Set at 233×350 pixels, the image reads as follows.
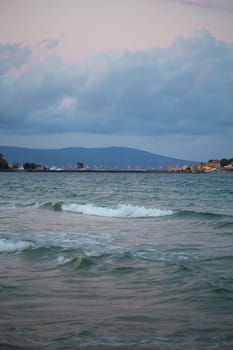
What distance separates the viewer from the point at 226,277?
11.5 metres

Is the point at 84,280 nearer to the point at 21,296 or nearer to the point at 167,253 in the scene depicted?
the point at 21,296

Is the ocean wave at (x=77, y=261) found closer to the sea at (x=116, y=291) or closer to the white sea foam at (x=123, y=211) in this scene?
the sea at (x=116, y=291)

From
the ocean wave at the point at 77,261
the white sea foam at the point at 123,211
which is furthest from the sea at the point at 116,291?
the white sea foam at the point at 123,211

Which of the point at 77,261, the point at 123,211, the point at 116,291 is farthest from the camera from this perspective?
the point at 123,211

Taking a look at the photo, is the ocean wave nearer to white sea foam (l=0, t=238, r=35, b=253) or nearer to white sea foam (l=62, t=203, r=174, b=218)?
white sea foam (l=0, t=238, r=35, b=253)

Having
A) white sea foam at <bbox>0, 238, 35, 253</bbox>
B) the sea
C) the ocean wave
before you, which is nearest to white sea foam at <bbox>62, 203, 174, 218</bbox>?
the sea

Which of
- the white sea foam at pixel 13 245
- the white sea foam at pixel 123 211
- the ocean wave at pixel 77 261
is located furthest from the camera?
the white sea foam at pixel 123 211

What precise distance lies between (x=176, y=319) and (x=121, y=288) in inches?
94.7

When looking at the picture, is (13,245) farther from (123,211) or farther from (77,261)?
(123,211)

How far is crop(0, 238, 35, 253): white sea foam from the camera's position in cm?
1606

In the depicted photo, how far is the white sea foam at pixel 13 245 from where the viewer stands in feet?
52.7

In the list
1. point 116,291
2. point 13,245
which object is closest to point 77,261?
point 116,291

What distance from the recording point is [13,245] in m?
16.6

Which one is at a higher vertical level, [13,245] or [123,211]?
[13,245]
